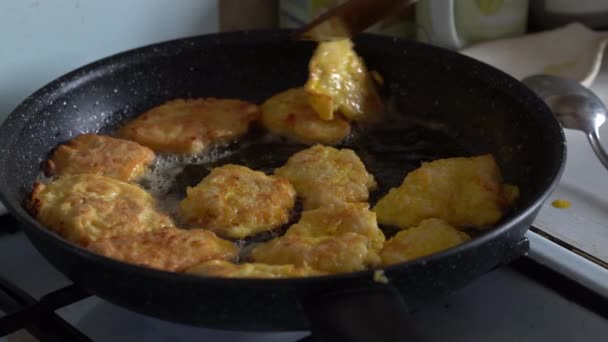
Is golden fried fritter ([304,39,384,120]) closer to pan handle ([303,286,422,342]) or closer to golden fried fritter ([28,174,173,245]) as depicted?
golden fried fritter ([28,174,173,245])

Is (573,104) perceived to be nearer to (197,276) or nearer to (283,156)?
(283,156)

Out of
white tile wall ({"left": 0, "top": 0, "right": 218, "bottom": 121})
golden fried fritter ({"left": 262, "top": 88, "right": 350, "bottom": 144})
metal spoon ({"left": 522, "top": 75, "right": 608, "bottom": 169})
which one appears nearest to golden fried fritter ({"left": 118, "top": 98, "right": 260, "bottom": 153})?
golden fried fritter ({"left": 262, "top": 88, "right": 350, "bottom": 144})

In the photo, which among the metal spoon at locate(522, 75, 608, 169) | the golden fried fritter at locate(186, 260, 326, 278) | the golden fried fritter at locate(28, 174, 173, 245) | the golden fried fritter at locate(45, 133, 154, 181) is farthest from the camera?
the metal spoon at locate(522, 75, 608, 169)

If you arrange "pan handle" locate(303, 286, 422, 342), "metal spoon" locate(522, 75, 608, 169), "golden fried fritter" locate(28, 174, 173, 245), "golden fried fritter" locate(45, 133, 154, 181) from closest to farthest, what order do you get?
1. "pan handle" locate(303, 286, 422, 342)
2. "golden fried fritter" locate(28, 174, 173, 245)
3. "golden fried fritter" locate(45, 133, 154, 181)
4. "metal spoon" locate(522, 75, 608, 169)

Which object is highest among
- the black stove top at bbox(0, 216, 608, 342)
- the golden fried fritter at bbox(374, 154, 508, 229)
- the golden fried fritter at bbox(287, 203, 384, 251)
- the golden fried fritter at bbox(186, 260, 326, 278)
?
the golden fried fritter at bbox(186, 260, 326, 278)

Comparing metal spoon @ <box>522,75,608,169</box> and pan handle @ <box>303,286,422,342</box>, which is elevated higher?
pan handle @ <box>303,286,422,342</box>

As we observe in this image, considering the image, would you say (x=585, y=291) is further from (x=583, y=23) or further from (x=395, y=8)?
(x=583, y=23)

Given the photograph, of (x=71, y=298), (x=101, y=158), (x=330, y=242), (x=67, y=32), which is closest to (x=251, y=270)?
(x=330, y=242)

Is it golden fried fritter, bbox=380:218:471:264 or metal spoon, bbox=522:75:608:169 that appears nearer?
golden fried fritter, bbox=380:218:471:264
